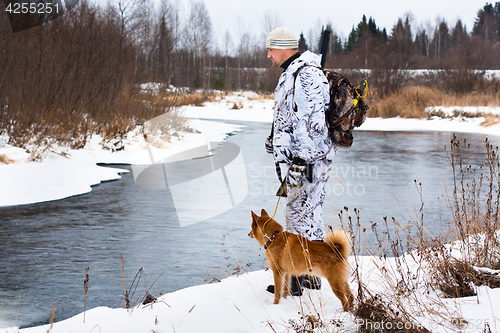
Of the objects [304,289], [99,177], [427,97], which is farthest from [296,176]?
[427,97]

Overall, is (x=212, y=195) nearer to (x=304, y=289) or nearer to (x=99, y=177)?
(x=99, y=177)

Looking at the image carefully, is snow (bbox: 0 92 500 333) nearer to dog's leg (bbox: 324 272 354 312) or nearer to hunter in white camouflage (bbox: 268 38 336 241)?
dog's leg (bbox: 324 272 354 312)

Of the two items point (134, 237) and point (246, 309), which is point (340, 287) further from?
point (134, 237)

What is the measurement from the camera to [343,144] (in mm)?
3113

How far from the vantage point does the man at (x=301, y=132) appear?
295 centimetres

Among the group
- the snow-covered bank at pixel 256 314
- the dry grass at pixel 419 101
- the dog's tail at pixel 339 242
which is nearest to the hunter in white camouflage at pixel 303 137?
the dog's tail at pixel 339 242

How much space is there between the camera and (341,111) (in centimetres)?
310

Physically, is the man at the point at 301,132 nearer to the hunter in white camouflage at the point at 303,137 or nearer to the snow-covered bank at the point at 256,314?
the hunter in white camouflage at the point at 303,137

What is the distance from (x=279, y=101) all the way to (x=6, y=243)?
12.0 feet

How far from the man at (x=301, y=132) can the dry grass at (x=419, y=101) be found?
21.9 metres

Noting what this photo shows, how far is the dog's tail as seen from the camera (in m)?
2.69

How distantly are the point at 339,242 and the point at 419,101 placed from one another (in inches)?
923

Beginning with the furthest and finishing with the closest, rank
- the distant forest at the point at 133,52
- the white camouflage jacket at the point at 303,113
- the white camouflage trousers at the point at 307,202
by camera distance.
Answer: the distant forest at the point at 133,52
the white camouflage trousers at the point at 307,202
the white camouflage jacket at the point at 303,113

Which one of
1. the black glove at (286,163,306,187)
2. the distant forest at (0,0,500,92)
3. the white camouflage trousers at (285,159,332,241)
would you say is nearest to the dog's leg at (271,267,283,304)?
the white camouflage trousers at (285,159,332,241)
